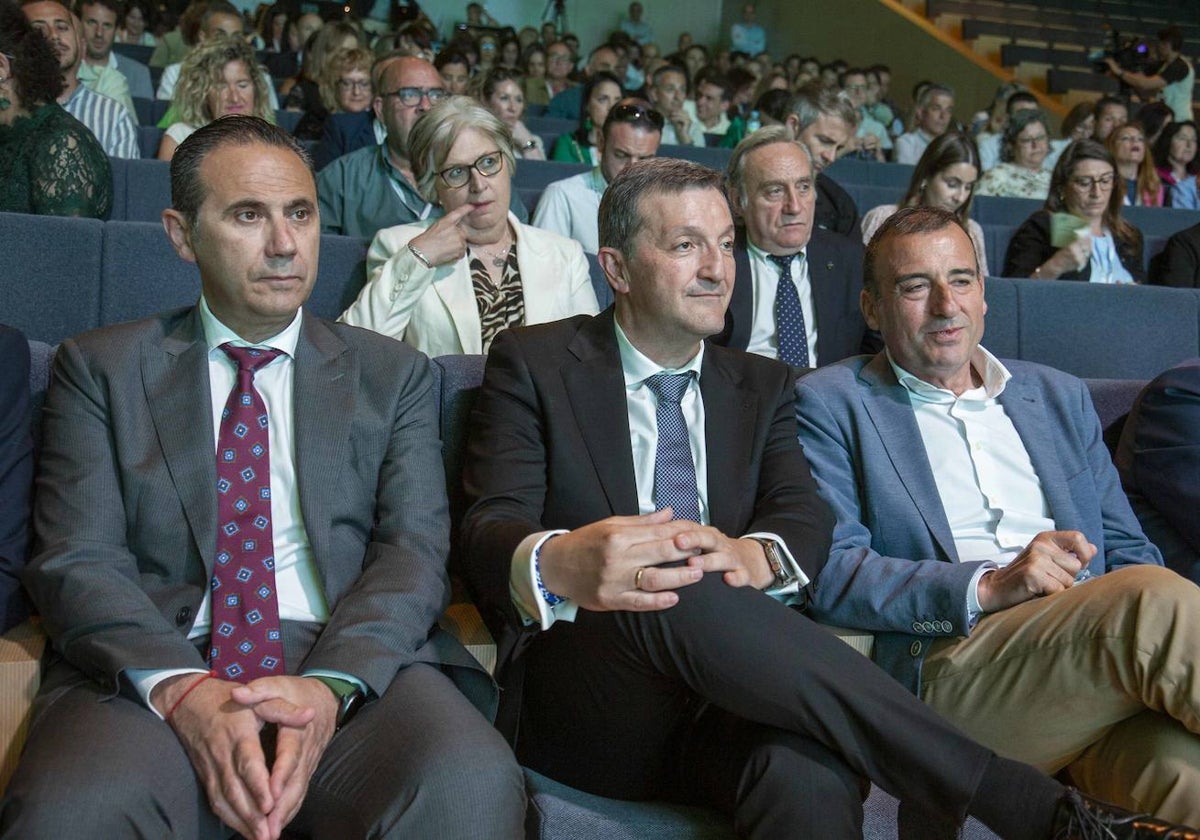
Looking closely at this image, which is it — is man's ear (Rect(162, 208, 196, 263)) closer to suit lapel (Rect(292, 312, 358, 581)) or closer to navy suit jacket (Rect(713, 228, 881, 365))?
suit lapel (Rect(292, 312, 358, 581))

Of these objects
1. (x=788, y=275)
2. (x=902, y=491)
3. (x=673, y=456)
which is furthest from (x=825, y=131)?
(x=673, y=456)

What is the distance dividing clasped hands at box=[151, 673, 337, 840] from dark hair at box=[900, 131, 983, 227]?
245 centimetres

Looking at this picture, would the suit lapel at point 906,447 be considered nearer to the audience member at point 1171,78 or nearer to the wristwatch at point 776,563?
the wristwatch at point 776,563

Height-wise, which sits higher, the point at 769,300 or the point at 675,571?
the point at 769,300

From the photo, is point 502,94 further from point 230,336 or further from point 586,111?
point 230,336

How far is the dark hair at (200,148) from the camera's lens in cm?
165

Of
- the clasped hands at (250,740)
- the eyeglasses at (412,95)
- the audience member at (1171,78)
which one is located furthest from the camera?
the audience member at (1171,78)

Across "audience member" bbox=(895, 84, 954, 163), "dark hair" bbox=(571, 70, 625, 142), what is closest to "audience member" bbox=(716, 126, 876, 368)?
"dark hair" bbox=(571, 70, 625, 142)

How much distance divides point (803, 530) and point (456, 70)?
3.48 meters

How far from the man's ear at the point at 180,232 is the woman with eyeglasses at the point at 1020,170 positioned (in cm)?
396

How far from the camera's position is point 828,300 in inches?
105

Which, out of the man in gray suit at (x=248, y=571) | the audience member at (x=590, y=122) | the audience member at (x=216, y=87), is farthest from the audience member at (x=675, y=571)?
the audience member at (x=590, y=122)

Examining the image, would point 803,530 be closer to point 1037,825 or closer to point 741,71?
point 1037,825

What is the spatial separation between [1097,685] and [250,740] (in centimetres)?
100
